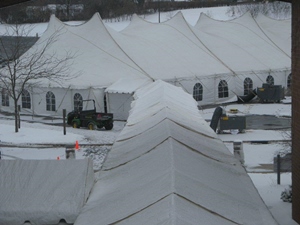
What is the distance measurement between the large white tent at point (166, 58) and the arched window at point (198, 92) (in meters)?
0.06

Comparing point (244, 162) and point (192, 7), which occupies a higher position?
point (192, 7)

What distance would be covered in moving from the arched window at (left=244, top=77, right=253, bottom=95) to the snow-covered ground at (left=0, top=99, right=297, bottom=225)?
5537mm

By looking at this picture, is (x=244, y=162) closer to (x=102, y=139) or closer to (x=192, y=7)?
(x=102, y=139)

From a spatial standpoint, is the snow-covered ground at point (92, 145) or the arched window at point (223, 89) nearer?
the snow-covered ground at point (92, 145)

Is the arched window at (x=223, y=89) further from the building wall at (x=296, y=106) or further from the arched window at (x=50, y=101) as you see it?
the building wall at (x=296, y=106)

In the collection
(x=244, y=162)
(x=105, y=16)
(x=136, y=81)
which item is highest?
(x=105, y=16)

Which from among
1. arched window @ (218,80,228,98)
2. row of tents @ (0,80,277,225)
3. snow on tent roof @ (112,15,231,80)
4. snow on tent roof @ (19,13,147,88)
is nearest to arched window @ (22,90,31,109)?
snow on tent roof @ (19,13,147,88)

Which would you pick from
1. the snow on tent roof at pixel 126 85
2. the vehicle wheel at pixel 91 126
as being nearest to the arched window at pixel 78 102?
the snow on tent roof at pixel 126 85

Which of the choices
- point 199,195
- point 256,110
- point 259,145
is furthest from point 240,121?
point 199,195

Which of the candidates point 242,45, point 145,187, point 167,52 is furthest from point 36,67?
point 145,187

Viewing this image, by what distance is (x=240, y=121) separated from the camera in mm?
24938

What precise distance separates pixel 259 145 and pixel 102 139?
6.41 metres

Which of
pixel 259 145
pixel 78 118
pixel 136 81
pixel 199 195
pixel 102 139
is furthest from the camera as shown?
pixel 136 81

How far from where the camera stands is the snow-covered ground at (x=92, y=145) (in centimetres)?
1612
